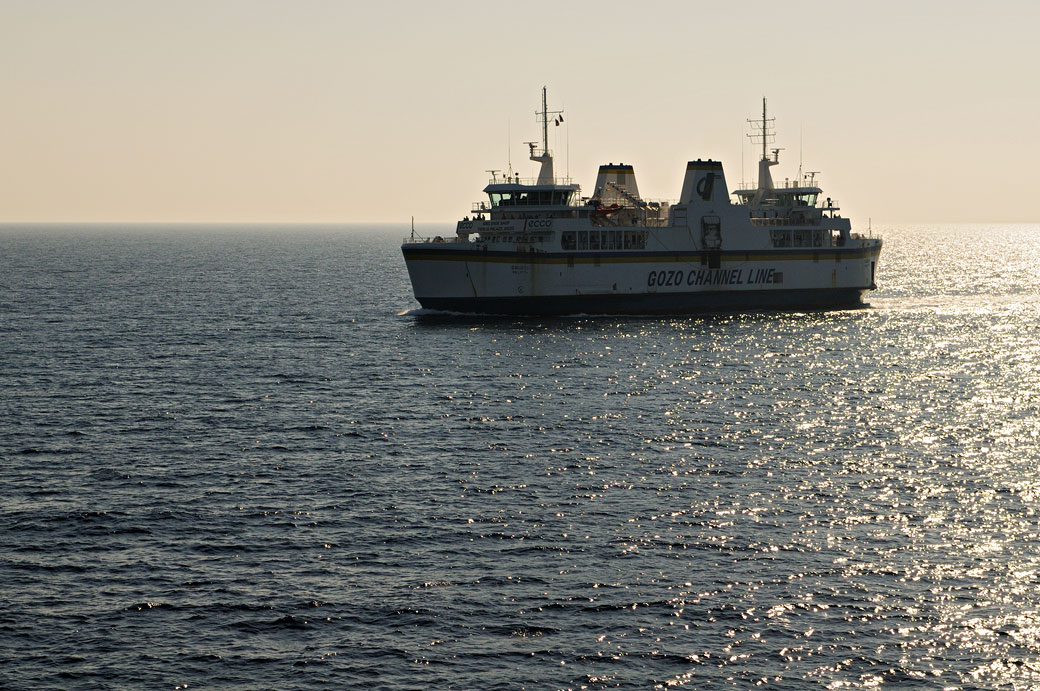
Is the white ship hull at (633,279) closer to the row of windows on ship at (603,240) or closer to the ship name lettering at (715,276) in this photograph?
the ship name lettering at (715,276)

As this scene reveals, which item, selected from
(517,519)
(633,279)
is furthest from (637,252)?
(517,519)

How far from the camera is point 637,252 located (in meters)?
95.6

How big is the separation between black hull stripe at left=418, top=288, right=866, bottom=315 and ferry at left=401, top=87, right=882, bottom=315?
0.35 ft

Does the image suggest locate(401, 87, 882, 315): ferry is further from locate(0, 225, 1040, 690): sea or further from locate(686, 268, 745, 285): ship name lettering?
locate(0, 225, 1040, 690): sea

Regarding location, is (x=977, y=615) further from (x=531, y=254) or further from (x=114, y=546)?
(x=531, y=254)

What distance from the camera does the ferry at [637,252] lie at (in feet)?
302

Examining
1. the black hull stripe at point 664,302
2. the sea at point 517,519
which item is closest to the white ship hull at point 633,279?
the black hull stripe at point 664,302

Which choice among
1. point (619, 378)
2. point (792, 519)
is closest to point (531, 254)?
point (619, 378)

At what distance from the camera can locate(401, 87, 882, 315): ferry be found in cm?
9219

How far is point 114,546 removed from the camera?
115 ft

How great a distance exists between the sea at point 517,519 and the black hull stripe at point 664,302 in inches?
631

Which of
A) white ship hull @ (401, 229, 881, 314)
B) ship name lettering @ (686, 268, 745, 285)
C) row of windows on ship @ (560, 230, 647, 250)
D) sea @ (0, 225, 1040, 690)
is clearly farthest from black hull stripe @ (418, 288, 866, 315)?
sea @ (0, 225, 1040, 690)

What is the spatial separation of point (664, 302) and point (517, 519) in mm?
62304

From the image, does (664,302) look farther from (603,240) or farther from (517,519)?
(517,519)
